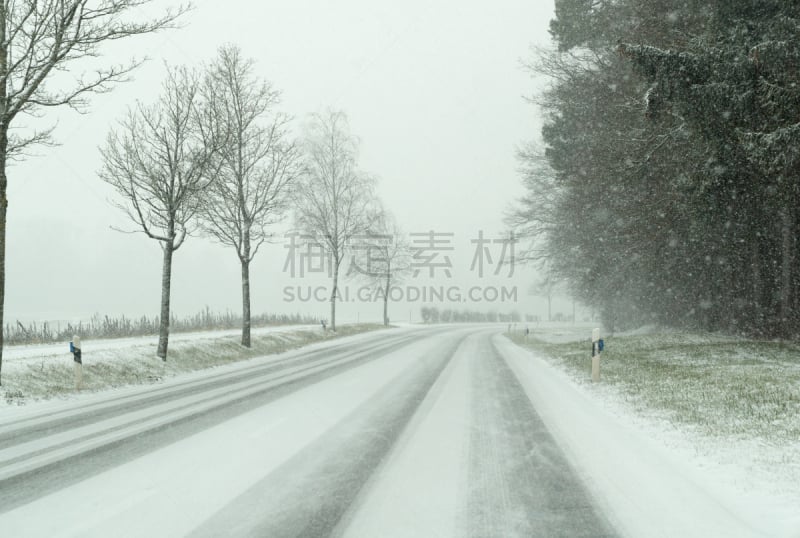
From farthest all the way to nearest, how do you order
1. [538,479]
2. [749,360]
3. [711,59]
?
1. [749,360]
2. [711,59]
3. [538,479]

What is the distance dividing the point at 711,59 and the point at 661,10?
4.99m

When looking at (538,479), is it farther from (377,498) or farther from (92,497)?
(92,497)

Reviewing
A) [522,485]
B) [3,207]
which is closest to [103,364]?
[3,207]

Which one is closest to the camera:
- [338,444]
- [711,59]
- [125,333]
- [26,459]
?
[26,459]

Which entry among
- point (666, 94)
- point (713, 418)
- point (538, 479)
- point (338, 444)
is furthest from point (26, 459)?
point (666, 94)

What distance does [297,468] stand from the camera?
4.45m

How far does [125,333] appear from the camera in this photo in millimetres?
18969

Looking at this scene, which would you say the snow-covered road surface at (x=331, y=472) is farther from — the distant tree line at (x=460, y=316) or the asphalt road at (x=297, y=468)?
the distant tree line at (x=460, y=316)

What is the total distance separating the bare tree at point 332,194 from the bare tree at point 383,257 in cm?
325

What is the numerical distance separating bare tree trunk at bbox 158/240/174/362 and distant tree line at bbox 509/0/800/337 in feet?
Result: 40.3

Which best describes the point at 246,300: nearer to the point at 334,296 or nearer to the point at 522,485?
the point at 334,296

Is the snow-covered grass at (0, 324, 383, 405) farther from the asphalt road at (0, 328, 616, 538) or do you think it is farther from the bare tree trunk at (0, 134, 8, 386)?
the asphalt road at (0, 328, 616, 538)

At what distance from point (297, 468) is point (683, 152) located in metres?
12.7

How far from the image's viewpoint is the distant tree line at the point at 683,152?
33.0ft
